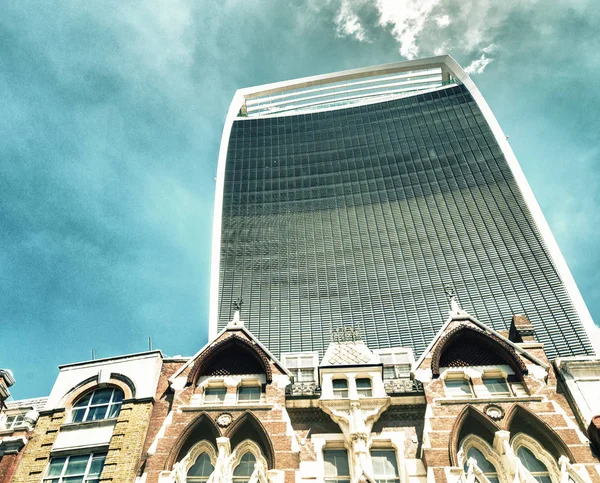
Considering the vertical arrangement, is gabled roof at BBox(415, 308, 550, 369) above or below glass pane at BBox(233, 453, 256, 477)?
above

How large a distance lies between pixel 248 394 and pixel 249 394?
5cm

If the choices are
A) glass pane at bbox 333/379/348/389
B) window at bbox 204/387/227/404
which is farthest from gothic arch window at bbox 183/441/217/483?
glass pane at bbox 333/379/348/389

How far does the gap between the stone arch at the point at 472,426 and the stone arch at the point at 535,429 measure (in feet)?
2.47

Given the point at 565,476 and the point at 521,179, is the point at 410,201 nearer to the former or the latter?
the point at 521,179

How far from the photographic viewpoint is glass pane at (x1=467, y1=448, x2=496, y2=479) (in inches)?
963

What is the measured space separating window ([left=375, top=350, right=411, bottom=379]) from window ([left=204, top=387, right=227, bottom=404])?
980 cm

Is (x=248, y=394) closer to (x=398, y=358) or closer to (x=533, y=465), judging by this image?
(x=398, y=358)

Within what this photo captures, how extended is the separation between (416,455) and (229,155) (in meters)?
93.7

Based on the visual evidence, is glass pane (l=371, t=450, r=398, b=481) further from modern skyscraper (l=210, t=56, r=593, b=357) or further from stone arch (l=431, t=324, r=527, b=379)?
modern skyscraper (l=210, t=56, r=593, b=357)

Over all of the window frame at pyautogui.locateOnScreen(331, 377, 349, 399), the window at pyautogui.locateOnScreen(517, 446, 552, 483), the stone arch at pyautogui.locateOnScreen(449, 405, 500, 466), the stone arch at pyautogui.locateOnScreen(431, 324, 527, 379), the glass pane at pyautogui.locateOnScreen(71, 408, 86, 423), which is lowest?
the window at pyautogui.locateOnScreen(517, 446, 552, 483)

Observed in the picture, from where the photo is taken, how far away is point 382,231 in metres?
89.2

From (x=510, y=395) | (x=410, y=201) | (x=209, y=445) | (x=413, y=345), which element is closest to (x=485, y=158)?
(x=410, y=201)

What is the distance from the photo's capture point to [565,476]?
2280 centimetres

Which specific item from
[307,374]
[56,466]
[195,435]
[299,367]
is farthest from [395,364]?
[56,466]
